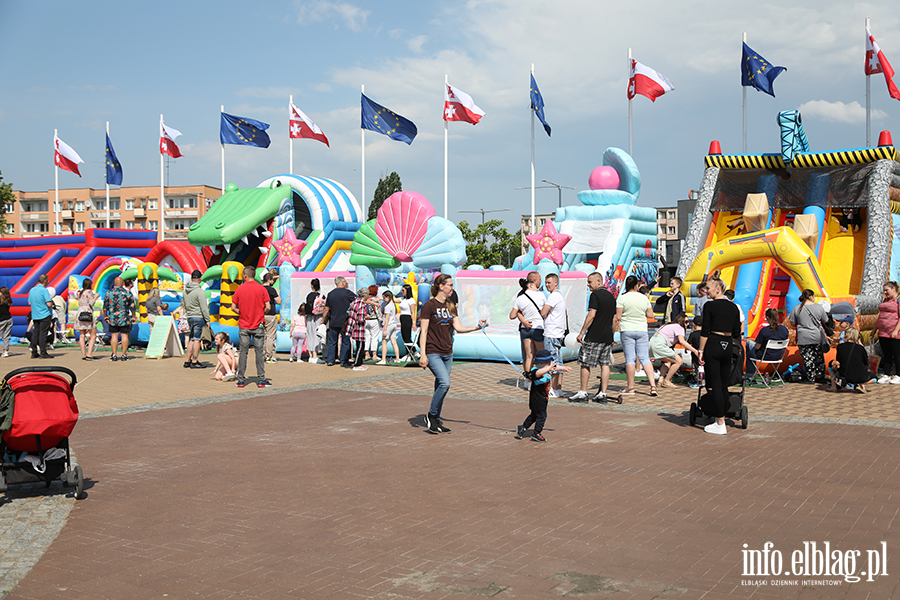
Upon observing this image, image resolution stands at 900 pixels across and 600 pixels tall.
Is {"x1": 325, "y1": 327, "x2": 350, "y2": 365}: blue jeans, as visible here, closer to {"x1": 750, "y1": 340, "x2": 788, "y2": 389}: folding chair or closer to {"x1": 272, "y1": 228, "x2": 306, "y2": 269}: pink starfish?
{"x1": 272, "y1": 228, "x2": 306, "y2": 269}: pink starfish

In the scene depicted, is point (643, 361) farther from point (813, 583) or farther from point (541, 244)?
point (813, 583)

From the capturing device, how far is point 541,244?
15.3m

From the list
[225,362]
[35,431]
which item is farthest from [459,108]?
[35,431]

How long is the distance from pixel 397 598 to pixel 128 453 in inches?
172

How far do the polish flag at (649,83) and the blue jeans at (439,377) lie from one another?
16254mm

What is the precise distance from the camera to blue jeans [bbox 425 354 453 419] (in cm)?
805

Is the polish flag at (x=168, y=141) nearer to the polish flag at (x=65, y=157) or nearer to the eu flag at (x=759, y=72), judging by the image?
the polish flag at (x=65, y=157)

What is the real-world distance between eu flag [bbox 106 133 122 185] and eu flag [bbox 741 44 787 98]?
72.9ft

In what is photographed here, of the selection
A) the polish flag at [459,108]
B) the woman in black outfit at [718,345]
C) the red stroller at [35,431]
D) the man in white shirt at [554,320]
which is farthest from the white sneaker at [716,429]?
the polish flag at [459,108]

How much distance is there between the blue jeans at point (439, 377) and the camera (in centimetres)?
805

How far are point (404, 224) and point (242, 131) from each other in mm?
11949

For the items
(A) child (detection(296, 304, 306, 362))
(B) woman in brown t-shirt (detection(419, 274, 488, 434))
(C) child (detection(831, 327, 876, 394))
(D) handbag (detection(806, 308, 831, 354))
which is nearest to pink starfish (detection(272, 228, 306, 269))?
(A) child (detection(296, 304, 306, 362))

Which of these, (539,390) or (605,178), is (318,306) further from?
(605,178)

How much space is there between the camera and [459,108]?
858 inches
